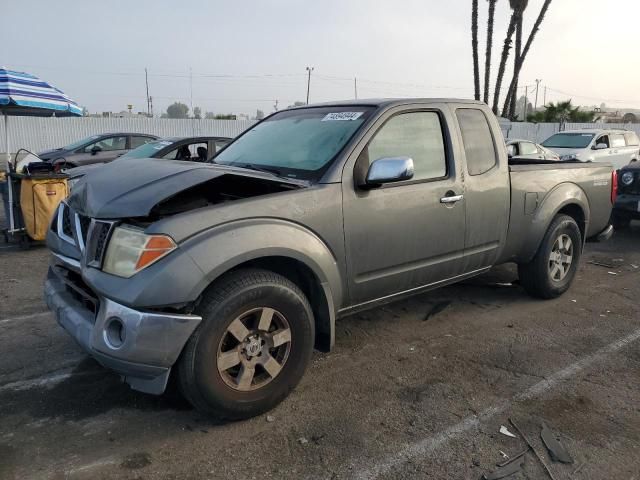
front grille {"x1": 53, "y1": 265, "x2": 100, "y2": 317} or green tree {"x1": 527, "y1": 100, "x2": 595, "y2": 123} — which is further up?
green tree {"x1": 527, "y1": 100, "x2": 595, "y2": 123}

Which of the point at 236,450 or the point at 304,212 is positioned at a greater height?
the point at 304,212

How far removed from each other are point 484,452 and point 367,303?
49.3 inches

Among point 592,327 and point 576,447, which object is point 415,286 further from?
point 592,327

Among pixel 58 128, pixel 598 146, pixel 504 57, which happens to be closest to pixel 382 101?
pixel 598 146

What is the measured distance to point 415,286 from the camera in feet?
12.8

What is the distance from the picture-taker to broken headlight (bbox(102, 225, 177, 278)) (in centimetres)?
260

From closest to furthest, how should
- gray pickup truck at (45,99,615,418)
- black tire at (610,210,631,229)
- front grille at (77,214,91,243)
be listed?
gray pickup truck at (45,99,615,418)
front grille at (77,214,91,243)
black tire at (610,210,631,229)

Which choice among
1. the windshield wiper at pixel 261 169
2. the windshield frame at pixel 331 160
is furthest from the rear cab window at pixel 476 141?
the windshield wiper at pixel 261 169

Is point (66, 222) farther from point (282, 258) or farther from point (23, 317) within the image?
point (23, 317)

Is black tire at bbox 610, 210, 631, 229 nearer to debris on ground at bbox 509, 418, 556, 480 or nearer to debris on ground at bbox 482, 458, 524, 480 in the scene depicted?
debris on ground at bbox 509, 418, 556, 480

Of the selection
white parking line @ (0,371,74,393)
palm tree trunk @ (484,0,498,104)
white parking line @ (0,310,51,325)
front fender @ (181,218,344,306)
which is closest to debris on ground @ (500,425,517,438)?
front fender @ (181,218,344,306)

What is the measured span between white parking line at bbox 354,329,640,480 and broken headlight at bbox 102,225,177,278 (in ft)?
4.81

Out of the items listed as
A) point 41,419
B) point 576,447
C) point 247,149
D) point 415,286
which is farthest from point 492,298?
point 41,419

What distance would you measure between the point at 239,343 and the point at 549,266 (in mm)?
3454
